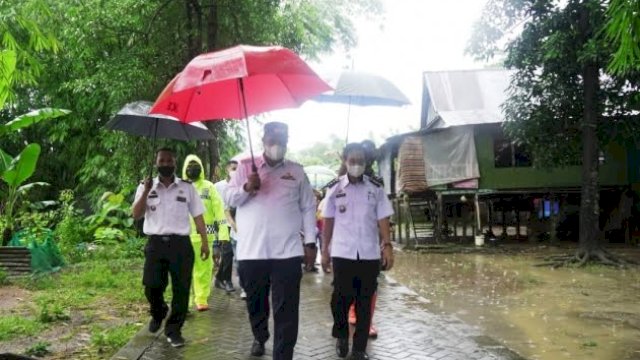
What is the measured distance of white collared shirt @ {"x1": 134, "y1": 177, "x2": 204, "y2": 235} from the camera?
539 centimetres

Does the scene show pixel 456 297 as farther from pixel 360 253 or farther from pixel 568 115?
pixel 568 115

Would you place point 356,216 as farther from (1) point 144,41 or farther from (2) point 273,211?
(1) point 144,41

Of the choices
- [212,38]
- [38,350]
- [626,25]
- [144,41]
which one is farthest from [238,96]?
[144,41]

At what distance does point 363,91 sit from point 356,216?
1.85 m

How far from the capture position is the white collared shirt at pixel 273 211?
4.52 metres

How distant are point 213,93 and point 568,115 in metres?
11.9

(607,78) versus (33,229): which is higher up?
(607,78)

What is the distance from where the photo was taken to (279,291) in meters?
4.46

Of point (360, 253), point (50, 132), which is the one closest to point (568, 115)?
point (360, 253)

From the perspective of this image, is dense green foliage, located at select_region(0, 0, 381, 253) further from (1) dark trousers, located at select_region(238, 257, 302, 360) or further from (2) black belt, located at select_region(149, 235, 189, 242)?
(1) dark trousers, located at select_region(238, 257, 302, 360)

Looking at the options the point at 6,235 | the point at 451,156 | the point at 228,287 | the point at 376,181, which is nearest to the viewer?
the point at 376,181

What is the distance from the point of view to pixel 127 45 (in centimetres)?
1255

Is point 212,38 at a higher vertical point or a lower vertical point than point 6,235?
higher

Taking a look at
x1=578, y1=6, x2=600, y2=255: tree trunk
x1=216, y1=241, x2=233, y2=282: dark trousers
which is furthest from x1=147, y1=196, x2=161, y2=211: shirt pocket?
x1=578, y1=6, x2=600, y2=255: tree trunk
